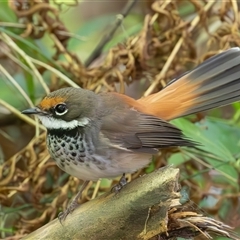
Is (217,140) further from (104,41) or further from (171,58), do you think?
(104,41)

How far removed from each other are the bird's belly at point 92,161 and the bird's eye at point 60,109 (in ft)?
0.26

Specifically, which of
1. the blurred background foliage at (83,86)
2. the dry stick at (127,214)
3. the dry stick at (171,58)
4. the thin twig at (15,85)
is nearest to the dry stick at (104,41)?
the blurred background foliage at (83,86)

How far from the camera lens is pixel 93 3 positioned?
3.59 m

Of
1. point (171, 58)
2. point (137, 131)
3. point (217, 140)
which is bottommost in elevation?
point (217, 140)

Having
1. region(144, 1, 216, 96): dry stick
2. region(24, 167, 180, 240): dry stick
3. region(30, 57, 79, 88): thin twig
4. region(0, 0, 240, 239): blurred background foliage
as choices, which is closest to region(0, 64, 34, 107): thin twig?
region(0, 0, 240, 239): blurred background foliage

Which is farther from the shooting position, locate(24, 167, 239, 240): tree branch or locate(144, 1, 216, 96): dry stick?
locate(144, 1, 216, 96): dry stick

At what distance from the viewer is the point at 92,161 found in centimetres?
152

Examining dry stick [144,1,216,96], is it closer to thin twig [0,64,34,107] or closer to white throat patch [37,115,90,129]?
thin twig [0,64,34,107]

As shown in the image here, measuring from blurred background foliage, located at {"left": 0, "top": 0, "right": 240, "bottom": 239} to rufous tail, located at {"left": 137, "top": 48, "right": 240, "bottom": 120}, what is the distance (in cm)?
21

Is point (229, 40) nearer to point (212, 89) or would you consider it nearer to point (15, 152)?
point (212, 89)

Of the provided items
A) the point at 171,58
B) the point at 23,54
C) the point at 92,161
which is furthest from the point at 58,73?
the point at 92,161

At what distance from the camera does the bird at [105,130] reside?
1536mm

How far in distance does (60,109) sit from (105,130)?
0.13 metres

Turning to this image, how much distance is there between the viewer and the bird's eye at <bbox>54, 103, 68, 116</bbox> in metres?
1.60
